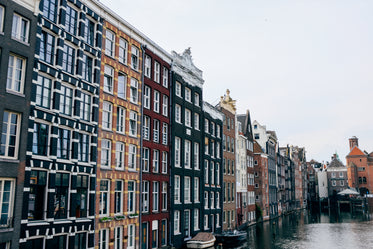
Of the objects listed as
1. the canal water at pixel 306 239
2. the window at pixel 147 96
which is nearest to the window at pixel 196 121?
the window at pixel 147 96

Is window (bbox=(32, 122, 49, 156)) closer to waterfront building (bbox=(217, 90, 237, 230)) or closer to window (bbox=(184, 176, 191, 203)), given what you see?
window (bbox=(184, 176, 191, 203))

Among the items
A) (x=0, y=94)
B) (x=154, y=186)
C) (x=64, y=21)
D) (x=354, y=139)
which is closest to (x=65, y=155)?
(x=0, y=94)

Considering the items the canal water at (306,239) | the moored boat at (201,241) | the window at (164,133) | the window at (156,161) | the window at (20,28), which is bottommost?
the canal water at (306,239)

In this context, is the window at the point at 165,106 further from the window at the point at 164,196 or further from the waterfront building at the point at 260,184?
the waterfront building at the point at 260,184

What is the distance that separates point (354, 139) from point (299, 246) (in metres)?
141

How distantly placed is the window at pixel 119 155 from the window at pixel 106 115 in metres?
2.19

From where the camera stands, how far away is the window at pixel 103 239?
28883 mm

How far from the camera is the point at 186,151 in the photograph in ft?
147

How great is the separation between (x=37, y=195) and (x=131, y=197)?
1145 centimetres

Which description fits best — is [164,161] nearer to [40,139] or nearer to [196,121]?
[196,121]

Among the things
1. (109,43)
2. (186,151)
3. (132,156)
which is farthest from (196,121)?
(109,43)

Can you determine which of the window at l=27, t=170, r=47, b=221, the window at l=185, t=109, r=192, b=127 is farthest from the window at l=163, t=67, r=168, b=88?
the window at l=27, t=170, r=47, b=221

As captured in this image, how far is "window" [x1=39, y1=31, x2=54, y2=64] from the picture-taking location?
24.5m

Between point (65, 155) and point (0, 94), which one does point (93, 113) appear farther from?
point (0, 94)
